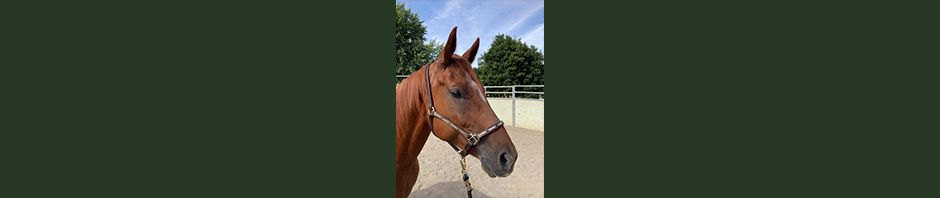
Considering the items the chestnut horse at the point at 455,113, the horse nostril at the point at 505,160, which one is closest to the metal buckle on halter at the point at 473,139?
the chestnut horse at the point at 455,113

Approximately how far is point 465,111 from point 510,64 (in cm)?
348

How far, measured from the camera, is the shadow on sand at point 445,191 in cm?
329

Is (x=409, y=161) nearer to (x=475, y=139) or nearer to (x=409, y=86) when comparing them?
(x=409, y=86)

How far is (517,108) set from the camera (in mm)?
6914

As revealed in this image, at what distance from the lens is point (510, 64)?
4.56 metres

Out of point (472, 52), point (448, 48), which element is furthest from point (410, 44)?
point (448, 48)

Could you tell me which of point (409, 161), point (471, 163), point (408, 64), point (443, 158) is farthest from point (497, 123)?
point (443, 158)

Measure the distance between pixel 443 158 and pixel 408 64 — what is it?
2.73 meters

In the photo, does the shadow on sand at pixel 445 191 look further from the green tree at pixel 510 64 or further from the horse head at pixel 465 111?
the horse head at pixel 465 111

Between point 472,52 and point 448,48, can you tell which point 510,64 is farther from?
point 448,48

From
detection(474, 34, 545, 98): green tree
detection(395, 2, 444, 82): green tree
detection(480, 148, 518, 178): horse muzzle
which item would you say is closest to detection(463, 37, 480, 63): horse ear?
detection(395, 2, 444, 82): green tree

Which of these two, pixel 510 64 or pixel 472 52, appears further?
pixel 510 64

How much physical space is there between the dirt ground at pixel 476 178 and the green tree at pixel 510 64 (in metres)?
1.33

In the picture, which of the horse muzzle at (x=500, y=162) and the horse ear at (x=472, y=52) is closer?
the horse muzzle at (x=500, y=162)
